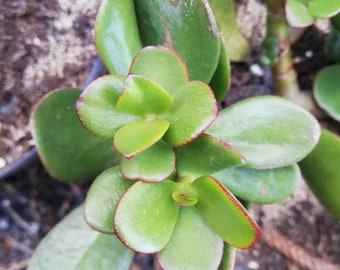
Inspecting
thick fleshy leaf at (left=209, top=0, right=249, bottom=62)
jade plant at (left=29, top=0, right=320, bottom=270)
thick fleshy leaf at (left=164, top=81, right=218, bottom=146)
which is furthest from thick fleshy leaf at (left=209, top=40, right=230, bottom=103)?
thick fleshy leaf at (left=209, top=0, right=249, bottom=62)

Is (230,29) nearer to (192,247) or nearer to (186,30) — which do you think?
(186,30)

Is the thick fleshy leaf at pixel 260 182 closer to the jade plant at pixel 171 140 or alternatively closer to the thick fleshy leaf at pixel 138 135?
the jade plant at pixel 171 140

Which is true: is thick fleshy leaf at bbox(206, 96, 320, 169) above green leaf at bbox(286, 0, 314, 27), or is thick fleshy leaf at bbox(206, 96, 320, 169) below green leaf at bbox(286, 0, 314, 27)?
below

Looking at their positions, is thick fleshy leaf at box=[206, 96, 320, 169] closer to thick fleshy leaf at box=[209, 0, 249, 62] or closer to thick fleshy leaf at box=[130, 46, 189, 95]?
thick fleshy leaf at box=[130, 46, 189, 95]

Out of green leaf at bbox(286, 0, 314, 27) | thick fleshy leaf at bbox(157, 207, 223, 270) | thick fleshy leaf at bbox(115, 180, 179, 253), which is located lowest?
thick fleshy leaf at bbox(157, 207, 223, 270)

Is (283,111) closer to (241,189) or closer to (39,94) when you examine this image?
(241,189)

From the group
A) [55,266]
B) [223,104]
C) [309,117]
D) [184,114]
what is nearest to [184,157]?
[184,114]

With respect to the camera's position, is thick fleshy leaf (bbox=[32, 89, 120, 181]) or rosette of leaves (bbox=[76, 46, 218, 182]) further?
thick fleshy leaf (bbox=[32, 89, 120, 181])

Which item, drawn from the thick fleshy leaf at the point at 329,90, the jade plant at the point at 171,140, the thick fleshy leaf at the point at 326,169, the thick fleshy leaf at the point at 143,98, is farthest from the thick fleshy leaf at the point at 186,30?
the thick fleshy leaf at the point at 329,90
